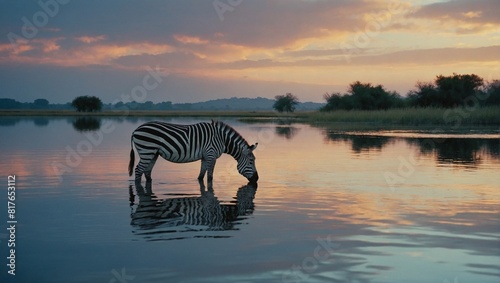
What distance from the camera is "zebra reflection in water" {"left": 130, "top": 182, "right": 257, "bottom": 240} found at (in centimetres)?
860

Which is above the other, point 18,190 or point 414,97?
point 414,97

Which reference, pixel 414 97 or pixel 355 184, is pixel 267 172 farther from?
pixel 414 97

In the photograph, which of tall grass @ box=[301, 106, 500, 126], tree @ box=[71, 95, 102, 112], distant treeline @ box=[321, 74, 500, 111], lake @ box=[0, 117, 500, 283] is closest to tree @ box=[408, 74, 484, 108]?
distant treeline @ box=[321, 74, 500, 111]

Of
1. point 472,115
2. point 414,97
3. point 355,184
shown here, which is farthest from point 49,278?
point 414,97

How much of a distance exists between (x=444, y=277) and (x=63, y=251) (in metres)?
4.42

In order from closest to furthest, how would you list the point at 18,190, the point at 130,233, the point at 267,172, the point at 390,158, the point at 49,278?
the point at 49,278
the point at 130,233
the point at 18,190
the point at 267,172
the point at 390,158

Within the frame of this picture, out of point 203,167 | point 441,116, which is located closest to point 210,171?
point 203,167

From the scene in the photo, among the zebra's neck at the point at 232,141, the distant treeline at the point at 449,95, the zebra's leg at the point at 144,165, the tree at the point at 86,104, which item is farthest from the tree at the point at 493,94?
the tree at the point at 86,104

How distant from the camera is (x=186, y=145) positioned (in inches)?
551

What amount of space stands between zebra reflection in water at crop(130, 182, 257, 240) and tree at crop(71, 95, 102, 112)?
123 meters

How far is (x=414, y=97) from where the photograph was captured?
70.6 metres

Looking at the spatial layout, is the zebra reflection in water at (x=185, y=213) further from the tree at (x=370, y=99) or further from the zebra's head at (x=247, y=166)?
the tree at (x=370, y=99)

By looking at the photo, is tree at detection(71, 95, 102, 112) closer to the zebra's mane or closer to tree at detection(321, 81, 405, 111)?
tree at detection(321, 81, 405, 111)

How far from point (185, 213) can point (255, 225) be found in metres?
1.43
